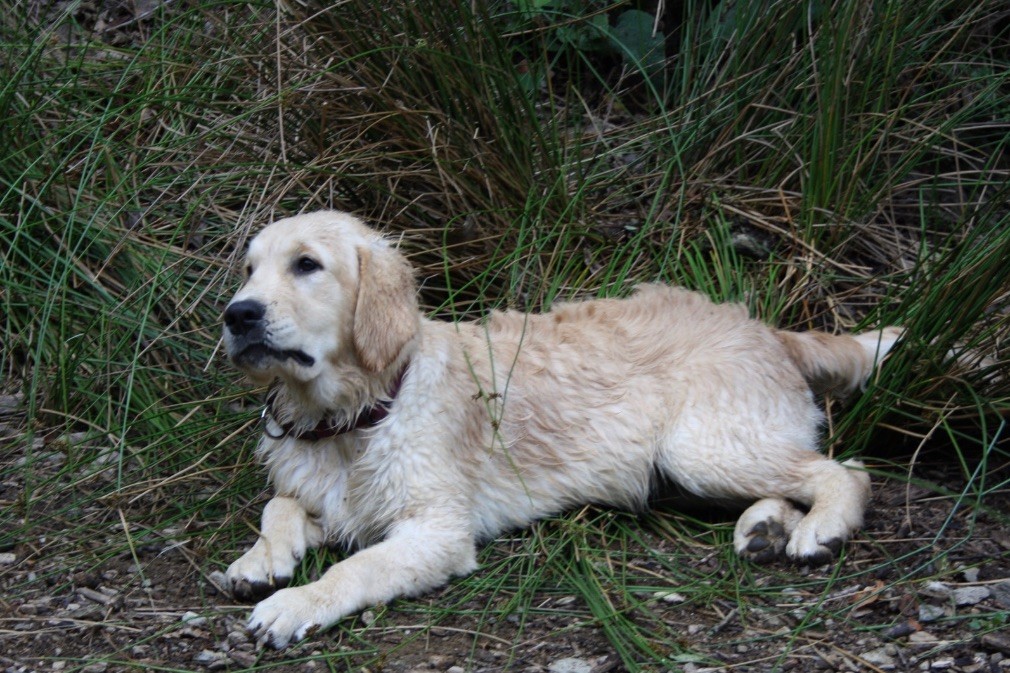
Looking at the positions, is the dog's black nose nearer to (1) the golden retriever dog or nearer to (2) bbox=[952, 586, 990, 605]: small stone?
(1) the golden retriever dog

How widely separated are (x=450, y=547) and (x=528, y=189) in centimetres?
198

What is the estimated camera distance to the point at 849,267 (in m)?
4.89

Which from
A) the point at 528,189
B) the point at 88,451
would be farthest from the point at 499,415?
the point at 88,451

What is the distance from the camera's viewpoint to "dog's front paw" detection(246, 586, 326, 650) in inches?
124

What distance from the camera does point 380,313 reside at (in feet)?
12.0

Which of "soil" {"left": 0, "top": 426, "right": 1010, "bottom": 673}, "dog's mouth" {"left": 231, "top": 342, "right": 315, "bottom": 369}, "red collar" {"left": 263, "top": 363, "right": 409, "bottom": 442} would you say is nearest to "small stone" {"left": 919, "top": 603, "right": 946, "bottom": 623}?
"soil" {"left": 0, "top": 426, "right": 1010, "bottom": 673}

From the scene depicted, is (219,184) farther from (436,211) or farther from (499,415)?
(499,415)

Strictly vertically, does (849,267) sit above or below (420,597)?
above

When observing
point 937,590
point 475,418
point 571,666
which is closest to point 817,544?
point 937,590

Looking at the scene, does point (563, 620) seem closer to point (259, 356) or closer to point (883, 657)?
point (883, 657)

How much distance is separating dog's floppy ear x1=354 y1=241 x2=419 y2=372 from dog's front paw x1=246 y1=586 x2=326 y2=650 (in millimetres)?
800

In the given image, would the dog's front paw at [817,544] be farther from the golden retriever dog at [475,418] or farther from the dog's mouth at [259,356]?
the dog's mouth at [259,356]

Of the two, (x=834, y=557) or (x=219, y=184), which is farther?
(x=219, y=184)

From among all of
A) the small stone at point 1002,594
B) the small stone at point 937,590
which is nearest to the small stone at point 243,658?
the small stone at point 937,590
